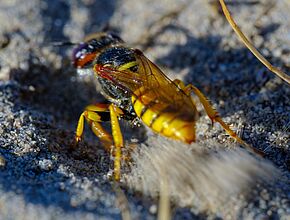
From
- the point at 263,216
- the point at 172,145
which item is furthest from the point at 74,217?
the point at 263,216

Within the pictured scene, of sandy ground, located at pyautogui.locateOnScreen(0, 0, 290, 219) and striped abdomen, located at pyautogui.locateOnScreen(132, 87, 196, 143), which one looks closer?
sandy ground, located at pyautogui.locateOnScreen(0, 0, 290, 219)

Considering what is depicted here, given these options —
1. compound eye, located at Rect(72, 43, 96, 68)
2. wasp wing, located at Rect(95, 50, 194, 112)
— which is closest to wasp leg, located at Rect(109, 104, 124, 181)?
wasp wing, located at Rect(95, 50, 194, 112)

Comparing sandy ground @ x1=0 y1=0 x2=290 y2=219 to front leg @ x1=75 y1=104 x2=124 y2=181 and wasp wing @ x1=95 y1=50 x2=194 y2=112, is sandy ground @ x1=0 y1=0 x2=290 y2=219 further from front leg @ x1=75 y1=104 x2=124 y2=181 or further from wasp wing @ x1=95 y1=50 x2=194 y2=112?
wasp wing @ x1=95 y1=50 x2=194 y2=112

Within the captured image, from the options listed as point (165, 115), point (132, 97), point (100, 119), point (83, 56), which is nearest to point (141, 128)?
point (100, 119)

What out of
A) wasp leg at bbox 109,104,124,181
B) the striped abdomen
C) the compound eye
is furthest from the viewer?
the compound eye

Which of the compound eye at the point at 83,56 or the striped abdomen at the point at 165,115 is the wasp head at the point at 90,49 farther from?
the striped abdomen at the point at 165,115

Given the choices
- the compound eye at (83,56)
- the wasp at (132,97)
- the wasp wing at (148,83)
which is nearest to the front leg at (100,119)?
the wasp at (132,97)
